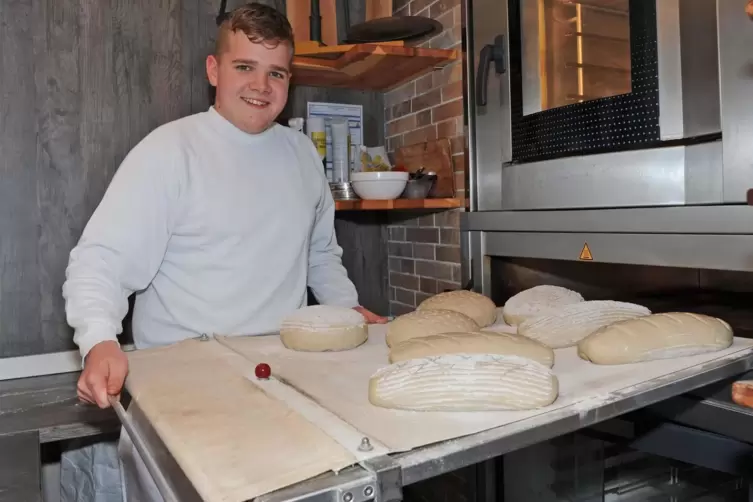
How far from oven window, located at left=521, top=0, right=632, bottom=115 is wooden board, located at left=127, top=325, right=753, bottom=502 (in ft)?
2.09

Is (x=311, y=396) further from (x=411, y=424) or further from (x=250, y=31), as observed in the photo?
(x=250, y=31)

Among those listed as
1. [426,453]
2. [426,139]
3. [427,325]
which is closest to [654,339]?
[427,325]

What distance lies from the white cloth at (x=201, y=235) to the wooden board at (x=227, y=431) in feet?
1.00

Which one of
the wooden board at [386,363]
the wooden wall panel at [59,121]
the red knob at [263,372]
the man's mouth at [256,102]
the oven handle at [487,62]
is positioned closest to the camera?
the wooden board at [386,363]

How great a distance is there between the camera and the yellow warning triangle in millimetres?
1350

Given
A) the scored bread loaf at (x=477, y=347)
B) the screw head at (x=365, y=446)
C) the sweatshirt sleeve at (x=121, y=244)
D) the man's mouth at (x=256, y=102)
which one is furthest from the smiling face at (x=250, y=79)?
the screw head at (x=365, y=446)

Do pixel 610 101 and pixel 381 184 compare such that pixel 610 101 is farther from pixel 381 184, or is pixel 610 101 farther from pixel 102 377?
pixel 102 377

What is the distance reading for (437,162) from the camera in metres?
2.02

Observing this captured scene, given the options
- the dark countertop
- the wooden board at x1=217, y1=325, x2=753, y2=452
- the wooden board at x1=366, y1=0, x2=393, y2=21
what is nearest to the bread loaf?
the wooden board at x1=217, y1=325, x2=753, y2=452

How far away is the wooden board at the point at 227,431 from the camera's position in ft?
1.96

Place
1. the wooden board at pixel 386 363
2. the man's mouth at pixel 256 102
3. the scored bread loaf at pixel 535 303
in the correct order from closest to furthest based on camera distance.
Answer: the wooden board at pixel 386 363, the scored bread loaf at pixel 535 303, the man's mouth at pixel 256 102

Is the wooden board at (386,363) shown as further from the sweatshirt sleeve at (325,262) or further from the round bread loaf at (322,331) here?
the sweatshirt sleeve at (325,262)

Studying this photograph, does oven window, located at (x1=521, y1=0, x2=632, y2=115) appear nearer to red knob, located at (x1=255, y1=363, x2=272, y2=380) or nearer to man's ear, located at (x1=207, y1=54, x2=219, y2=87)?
man's ear, located at (x1=207, y1=54, x2=219, y2=87)

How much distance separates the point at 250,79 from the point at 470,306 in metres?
0.73
